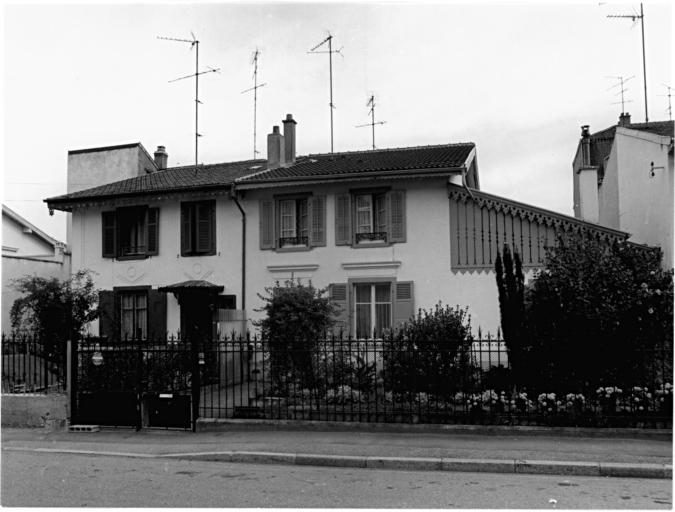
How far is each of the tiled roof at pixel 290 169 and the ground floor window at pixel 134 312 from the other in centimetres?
A: 303

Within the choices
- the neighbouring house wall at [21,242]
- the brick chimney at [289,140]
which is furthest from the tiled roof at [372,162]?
the neighbouring house wall at [21,242]

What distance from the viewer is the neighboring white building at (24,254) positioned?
2322 cm

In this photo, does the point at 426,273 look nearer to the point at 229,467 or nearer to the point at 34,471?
the point at 229,467

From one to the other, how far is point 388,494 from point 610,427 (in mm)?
4673

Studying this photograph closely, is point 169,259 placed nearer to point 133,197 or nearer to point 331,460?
point 133,197

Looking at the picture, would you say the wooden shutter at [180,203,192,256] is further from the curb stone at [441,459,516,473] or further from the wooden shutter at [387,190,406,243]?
the curb stone at [441,459,516,473]

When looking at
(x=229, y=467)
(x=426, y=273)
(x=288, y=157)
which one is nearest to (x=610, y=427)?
(x=229, y=467)

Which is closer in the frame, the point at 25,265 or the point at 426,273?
the point at 426,273

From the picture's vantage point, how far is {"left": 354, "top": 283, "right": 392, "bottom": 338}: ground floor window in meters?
18.8

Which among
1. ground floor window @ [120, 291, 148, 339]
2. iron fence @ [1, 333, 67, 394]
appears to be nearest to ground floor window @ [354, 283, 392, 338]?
ground floor window @ [120, 291, 148, 339]

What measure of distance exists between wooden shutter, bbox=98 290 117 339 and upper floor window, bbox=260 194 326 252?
16.3 ft

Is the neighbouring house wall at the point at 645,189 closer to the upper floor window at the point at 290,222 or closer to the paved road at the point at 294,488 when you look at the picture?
the upper floor window at the point at 290,222

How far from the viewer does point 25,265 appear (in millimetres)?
24172

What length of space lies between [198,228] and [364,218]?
487 centimetres
